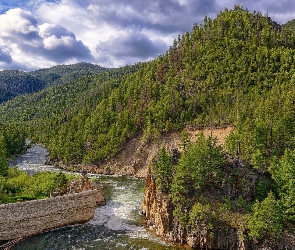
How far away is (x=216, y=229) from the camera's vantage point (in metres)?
43.6

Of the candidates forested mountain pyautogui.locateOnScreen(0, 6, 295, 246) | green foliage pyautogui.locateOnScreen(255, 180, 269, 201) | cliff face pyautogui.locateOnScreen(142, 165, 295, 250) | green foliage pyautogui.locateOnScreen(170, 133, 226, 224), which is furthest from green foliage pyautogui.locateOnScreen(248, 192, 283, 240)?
green foliage pyautogui.locateOnScreen(170, 133, 226, 224)

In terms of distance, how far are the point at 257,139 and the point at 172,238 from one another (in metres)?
25.9

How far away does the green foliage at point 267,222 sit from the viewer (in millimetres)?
41062

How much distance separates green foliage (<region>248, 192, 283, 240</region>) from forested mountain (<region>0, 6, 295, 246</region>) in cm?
13

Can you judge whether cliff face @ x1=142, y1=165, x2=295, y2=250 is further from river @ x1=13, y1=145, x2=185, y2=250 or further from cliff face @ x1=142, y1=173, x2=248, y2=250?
river @ x1=13, y1=145, x2=185, y2=250

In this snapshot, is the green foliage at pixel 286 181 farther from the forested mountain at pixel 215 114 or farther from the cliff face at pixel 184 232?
the cliff face at pixel 184 232

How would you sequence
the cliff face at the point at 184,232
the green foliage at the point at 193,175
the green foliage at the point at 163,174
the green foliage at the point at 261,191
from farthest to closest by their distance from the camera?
the green foliage at the point at 163,174 < the green foliage at the point at 261,191 < the green foliage at the point at 193,175 < the cliff face at the point at 184,232

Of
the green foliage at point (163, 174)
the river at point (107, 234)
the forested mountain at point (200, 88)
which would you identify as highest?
the forested mountain at point (200, 88)

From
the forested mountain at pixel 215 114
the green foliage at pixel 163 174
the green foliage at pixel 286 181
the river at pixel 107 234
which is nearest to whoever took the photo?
the river at pixel 107 234

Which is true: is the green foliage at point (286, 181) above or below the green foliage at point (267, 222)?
above

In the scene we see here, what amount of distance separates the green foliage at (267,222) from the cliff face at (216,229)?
998 mm

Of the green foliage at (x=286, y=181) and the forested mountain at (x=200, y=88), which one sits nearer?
the green foliage at (x=286, y=181)

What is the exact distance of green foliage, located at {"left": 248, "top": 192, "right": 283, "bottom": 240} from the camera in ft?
135

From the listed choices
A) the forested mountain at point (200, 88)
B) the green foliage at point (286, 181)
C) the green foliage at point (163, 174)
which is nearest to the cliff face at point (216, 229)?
the green foliage at point (163, 174)
